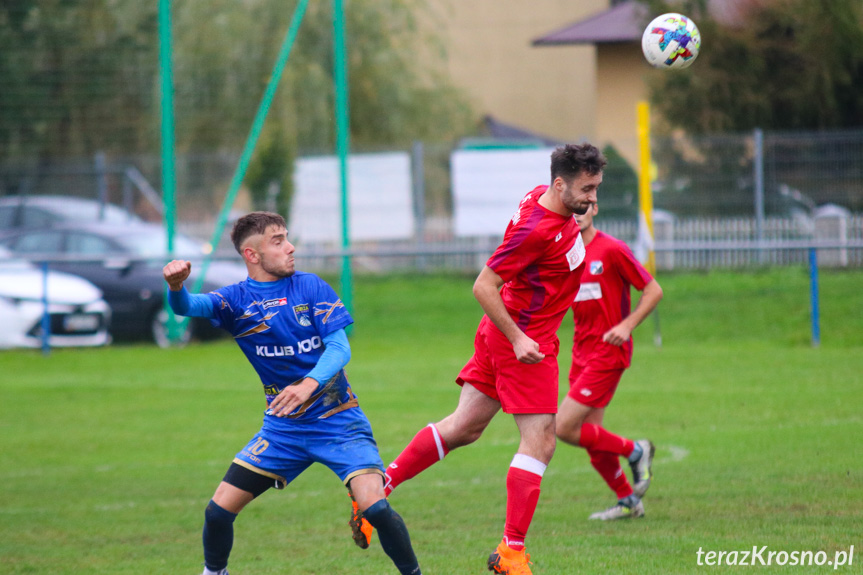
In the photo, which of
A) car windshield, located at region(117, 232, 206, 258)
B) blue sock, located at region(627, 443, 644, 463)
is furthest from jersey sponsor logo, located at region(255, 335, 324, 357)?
car windshield, located at region(117, 232, 206, 258)

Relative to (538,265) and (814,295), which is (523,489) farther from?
(814,295)

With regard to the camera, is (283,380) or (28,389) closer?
(283,380)

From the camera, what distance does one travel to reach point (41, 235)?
54.2 ft

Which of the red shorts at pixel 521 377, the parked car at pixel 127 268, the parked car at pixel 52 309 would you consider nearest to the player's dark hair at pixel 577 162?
the red shorts at pixel 521 377

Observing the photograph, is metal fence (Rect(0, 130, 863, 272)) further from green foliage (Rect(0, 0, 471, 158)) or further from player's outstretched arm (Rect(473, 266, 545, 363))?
player's outstretched arm (Rect(473, 266, 545, 363))

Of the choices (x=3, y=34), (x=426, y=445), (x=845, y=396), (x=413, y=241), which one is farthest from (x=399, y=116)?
(x=426, y=445)

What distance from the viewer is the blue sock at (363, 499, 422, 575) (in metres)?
4.54

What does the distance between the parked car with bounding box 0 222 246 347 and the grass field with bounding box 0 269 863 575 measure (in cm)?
52

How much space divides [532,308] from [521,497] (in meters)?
0.95

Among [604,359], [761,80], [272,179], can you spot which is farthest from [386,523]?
[761,80]

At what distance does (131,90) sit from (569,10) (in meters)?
22.9

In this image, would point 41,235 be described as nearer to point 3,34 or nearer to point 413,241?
point 3,34

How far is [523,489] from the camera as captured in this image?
16.9 ft

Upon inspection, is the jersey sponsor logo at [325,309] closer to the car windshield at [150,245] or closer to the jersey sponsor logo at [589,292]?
the jersey sponsor logo at [589,292]
